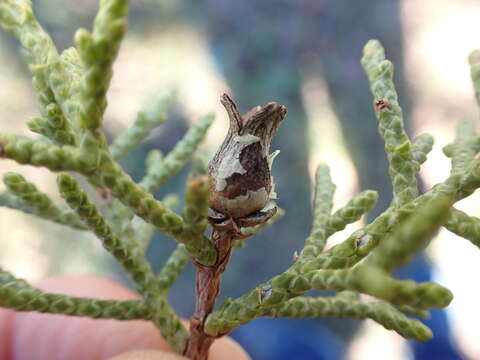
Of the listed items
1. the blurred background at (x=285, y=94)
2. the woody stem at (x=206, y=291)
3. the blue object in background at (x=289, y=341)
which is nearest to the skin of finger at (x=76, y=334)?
the woody stem at (x=206, y=291)

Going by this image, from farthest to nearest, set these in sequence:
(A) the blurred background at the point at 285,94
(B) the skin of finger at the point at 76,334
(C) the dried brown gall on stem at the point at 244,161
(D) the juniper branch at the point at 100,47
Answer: (A) the blurred background at the point at 285,94 → (B) the skin of finger at the point at 76,334 → (C) the dried brown gall on stem at the point at 244,161 → (D) the juniper branch at the point at 100,47

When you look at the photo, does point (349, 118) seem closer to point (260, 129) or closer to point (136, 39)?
point (136, 39)

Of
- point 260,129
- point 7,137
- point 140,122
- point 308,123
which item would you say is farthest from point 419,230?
point 308,123

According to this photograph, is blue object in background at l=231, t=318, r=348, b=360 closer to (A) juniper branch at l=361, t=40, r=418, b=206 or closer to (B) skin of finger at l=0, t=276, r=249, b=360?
(B) skin of finger at l=0, t=276, r=249, b=360

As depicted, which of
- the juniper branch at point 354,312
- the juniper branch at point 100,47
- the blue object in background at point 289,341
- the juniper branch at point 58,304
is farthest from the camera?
the blue object in background at point 289,341

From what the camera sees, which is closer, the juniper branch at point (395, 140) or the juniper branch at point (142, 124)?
the juniper branch at point (395, 140)

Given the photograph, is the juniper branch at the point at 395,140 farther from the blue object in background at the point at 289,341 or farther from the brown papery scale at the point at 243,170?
the blue object in background at the point at 289,341
